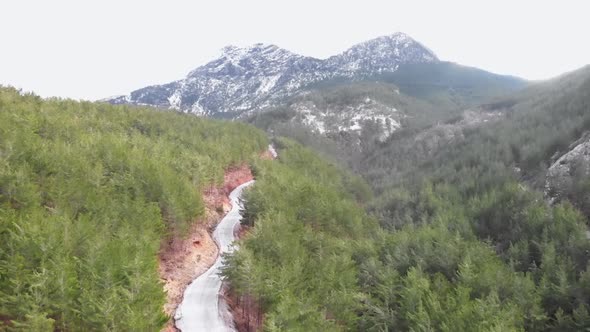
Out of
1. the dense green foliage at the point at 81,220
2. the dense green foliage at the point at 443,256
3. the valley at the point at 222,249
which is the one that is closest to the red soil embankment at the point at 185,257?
the valley at the point at 222,249

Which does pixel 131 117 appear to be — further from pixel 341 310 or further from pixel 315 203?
pixel 341 310

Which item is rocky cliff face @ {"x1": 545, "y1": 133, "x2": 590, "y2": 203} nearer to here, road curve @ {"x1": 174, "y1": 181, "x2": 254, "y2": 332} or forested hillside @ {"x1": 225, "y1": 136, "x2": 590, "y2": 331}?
forested hillside @ {"x1": 225, "y1": 136, "x2": 590, "y2": 331}

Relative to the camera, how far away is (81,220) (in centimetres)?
2809

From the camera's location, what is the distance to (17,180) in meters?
29.8

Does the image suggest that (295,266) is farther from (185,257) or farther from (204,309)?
(185,257)

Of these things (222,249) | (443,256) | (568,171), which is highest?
(222,249)

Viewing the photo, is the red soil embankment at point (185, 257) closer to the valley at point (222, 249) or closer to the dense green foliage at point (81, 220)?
the valley at point (222, 249)

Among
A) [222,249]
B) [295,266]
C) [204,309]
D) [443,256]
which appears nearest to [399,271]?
[443,256]

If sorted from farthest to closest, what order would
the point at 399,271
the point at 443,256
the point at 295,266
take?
the point at 443,256, the point at 399,271, the point at 295,266

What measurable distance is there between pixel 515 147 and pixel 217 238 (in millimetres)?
116585

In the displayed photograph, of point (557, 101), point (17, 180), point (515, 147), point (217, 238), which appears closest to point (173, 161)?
point (217, 238)

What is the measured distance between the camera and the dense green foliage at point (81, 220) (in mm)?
21094

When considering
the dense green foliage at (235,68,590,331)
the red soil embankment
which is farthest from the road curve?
the dense green foliage at (235,68,590,331)

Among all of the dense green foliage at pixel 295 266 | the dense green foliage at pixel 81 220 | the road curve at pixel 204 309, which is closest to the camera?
the dense green foliage at pixel 81 220
